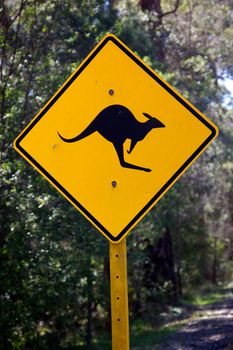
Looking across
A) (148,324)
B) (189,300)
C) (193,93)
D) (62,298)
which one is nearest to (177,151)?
(62,298)

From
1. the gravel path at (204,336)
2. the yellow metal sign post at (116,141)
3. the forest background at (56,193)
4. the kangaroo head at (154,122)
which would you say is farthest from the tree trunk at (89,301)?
the kangaroo head at (154,122)

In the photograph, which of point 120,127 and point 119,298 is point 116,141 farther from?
point 119,298

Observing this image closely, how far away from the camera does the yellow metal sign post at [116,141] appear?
393 centimetres

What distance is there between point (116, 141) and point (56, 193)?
7779 mm

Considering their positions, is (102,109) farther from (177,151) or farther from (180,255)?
(180,255)

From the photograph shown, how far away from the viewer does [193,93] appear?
18.5 meters

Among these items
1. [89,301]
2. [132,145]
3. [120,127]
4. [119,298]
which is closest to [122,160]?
[132,145]

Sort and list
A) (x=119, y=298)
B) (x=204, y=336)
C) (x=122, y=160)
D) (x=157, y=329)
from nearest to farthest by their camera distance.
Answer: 1. (x=119, y=298)
2. (x=122, y=160)
3. (x=204, y=336)
4. (x=157, y=329)

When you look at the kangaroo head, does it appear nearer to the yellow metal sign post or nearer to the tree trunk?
the yellow metal sign post

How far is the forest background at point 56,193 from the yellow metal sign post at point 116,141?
5778mm

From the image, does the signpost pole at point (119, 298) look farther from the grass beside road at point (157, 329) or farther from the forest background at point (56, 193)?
the grass beside road at point (157, 329)

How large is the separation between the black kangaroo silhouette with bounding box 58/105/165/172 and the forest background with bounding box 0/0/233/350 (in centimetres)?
586

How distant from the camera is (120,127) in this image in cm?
403

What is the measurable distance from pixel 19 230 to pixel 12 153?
1.28m
